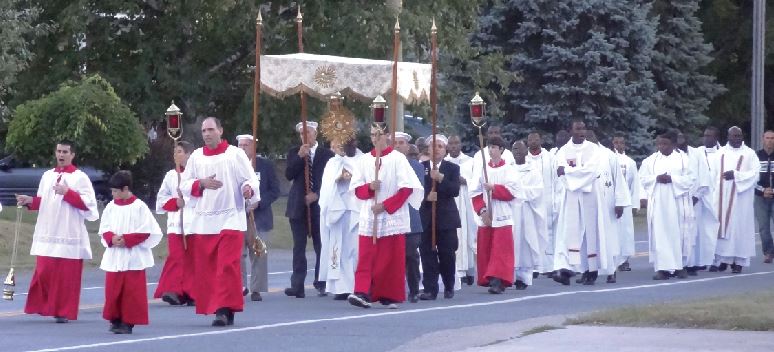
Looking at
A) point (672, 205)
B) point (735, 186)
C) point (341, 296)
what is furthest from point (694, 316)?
point (735, 186)

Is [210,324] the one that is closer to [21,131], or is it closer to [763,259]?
[763,259]

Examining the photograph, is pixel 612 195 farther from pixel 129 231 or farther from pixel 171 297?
pixel 129 231

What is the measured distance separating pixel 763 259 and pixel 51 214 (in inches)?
502

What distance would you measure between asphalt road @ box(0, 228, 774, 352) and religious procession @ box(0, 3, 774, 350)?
0.47ft

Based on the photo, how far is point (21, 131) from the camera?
95.0 ft

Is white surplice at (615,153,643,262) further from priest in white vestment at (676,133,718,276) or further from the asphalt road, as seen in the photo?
the asphalt road

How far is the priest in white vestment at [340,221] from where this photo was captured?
18.0m

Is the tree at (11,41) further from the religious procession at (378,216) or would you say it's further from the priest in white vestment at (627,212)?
the priest in white vestment at (627,212)

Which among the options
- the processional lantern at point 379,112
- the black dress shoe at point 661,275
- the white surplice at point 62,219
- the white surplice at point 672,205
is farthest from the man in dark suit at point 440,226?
the white surplice at point 672,205

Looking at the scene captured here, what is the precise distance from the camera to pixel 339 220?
18250mm

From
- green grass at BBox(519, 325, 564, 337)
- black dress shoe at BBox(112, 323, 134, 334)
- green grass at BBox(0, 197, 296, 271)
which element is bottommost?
black dress shoe at BBox(112, 323, 134, 334)

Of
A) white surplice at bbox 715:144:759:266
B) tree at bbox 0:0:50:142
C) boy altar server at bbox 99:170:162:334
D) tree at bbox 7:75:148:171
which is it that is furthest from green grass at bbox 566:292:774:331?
tree at bbox 7:75:148:171

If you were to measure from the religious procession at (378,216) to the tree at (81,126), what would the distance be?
4269 millimetres

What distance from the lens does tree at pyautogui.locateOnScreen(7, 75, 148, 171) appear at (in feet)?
94.1
